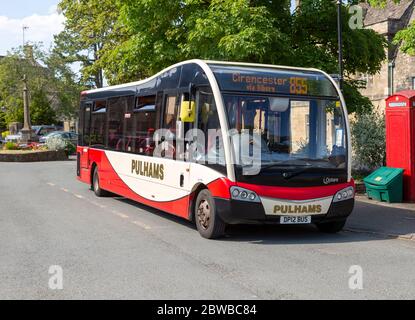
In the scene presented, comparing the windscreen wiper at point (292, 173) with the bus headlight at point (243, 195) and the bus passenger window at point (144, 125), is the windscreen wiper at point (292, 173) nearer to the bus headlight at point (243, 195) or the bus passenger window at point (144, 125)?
the bus headlight at point (243, 195)

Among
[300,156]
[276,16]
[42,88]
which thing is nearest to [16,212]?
[300,156]

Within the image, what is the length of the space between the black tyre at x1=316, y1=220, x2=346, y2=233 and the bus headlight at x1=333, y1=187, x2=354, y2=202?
538mm

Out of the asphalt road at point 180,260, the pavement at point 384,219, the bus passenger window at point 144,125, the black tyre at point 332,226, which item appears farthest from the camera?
the bus passenger window at point 144,125

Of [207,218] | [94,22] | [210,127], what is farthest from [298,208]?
[94,22]

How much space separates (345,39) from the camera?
18.7 m

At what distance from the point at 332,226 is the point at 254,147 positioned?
6.89ft

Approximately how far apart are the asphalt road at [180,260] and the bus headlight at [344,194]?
25.5 inches

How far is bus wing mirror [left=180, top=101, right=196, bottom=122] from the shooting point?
914 centimetres

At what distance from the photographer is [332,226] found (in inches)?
383

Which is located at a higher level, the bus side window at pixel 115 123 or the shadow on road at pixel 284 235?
the bus side window at pixel 115 123

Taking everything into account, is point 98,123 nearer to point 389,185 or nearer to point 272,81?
point 272,81

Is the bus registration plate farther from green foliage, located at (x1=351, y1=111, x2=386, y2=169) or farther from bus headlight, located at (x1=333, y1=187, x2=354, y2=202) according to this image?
green foliage, located at (x1=351, y1=111, x2=386, y2=169)

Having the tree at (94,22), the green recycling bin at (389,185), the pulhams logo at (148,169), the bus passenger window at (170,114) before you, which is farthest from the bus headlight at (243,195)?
the tree at (94,22)

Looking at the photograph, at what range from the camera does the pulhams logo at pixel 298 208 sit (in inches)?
342
